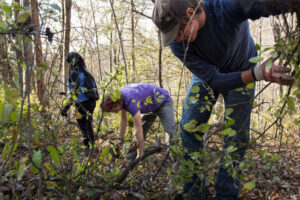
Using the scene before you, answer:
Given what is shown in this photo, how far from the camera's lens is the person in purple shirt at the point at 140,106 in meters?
2.87

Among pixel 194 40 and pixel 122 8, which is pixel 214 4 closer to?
pixel 194 40

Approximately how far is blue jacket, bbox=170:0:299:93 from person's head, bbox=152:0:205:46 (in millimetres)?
112

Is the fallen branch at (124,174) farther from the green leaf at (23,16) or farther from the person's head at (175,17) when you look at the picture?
the green leaf at (23,16)

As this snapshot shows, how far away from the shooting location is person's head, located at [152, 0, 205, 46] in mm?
1639

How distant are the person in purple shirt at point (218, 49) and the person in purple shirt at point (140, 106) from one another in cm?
68

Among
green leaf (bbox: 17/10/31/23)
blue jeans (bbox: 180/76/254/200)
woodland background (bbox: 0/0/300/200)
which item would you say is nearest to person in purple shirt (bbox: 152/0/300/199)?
blue jeans (bbox: 180/76/254/200)

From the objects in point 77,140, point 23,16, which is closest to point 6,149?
point 23,16

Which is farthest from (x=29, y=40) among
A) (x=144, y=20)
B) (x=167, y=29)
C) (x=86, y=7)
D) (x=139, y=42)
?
(x=86, y=7)

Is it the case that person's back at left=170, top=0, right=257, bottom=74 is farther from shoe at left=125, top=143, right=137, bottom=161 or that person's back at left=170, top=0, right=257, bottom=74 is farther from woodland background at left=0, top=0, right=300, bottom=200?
shoe at left=125, top=143, right=137, bottom=161

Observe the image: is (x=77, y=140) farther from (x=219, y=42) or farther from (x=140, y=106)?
(x=219, y=42)

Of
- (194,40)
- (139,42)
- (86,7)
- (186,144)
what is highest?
(86,7)

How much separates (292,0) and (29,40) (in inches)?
50.7

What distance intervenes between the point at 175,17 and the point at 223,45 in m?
0.48

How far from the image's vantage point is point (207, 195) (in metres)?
2.54
